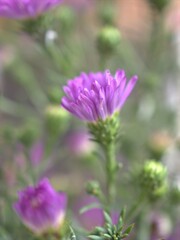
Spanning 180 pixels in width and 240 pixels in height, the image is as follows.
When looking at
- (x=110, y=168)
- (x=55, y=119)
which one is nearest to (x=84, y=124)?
(x=55, y=119)

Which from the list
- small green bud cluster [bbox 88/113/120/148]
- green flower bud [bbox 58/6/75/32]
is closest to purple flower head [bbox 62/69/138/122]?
small green bud cluster [bbox 88/113/120/148]

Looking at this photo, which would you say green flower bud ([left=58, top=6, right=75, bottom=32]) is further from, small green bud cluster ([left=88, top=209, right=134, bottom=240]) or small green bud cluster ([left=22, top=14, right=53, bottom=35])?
small green bud cluster ([left=88, top=209, right=134, bottom=240])

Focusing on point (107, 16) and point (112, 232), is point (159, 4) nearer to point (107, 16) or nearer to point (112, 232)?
point (107, 16)

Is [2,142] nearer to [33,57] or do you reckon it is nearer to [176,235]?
[176,235]


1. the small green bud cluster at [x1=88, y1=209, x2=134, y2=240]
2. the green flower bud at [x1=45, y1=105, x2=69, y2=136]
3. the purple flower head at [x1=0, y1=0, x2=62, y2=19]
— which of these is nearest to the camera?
the small green bud cluster at [x1=88, y1=209, x2=134, y2=240]

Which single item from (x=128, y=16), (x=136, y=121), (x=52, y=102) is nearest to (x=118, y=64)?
(x=136, y=121)

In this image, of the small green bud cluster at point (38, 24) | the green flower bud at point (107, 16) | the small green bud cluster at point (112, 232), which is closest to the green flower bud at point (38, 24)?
the small green bud cluster at point (38, 24)
